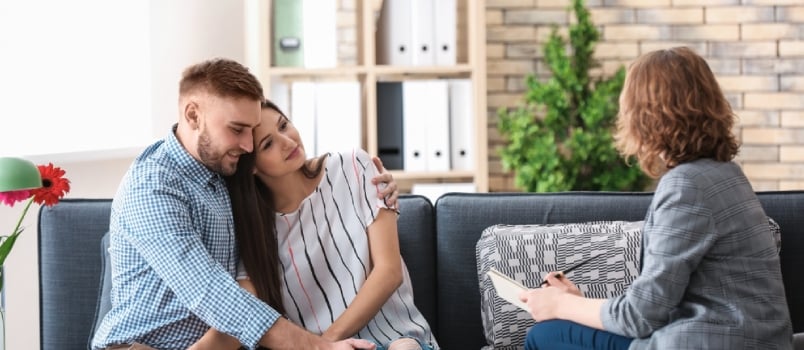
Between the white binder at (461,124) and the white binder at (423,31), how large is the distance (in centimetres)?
14

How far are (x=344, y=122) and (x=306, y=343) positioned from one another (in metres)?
2.03

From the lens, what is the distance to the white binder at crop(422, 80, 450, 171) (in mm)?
3975

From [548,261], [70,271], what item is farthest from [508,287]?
[70,271]

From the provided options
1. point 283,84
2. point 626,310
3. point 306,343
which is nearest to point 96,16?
point 283,84

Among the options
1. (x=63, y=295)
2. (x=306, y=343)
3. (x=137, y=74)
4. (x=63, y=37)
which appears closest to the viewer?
(x=306, y=343)

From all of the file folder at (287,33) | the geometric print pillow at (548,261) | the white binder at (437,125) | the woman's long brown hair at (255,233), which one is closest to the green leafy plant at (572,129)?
the white binder at (437,125)

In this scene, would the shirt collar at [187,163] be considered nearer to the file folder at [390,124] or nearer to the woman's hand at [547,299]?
the woman's hand at [547,299]

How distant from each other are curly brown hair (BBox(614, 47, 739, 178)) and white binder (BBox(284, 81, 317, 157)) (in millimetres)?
2299

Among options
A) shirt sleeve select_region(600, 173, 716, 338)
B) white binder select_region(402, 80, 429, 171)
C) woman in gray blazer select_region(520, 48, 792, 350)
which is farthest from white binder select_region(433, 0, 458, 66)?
shirt sleeve select_region(600, 173, 716, 338)

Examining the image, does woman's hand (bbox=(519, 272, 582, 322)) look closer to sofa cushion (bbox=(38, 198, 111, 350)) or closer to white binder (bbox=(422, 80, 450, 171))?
sofa cushion (bbox=(38, 198, 111, 350))

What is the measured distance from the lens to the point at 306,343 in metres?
2.04

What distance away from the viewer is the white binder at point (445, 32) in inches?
157

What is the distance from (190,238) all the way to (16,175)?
0.35 m

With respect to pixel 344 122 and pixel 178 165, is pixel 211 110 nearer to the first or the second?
pixel 178 165
